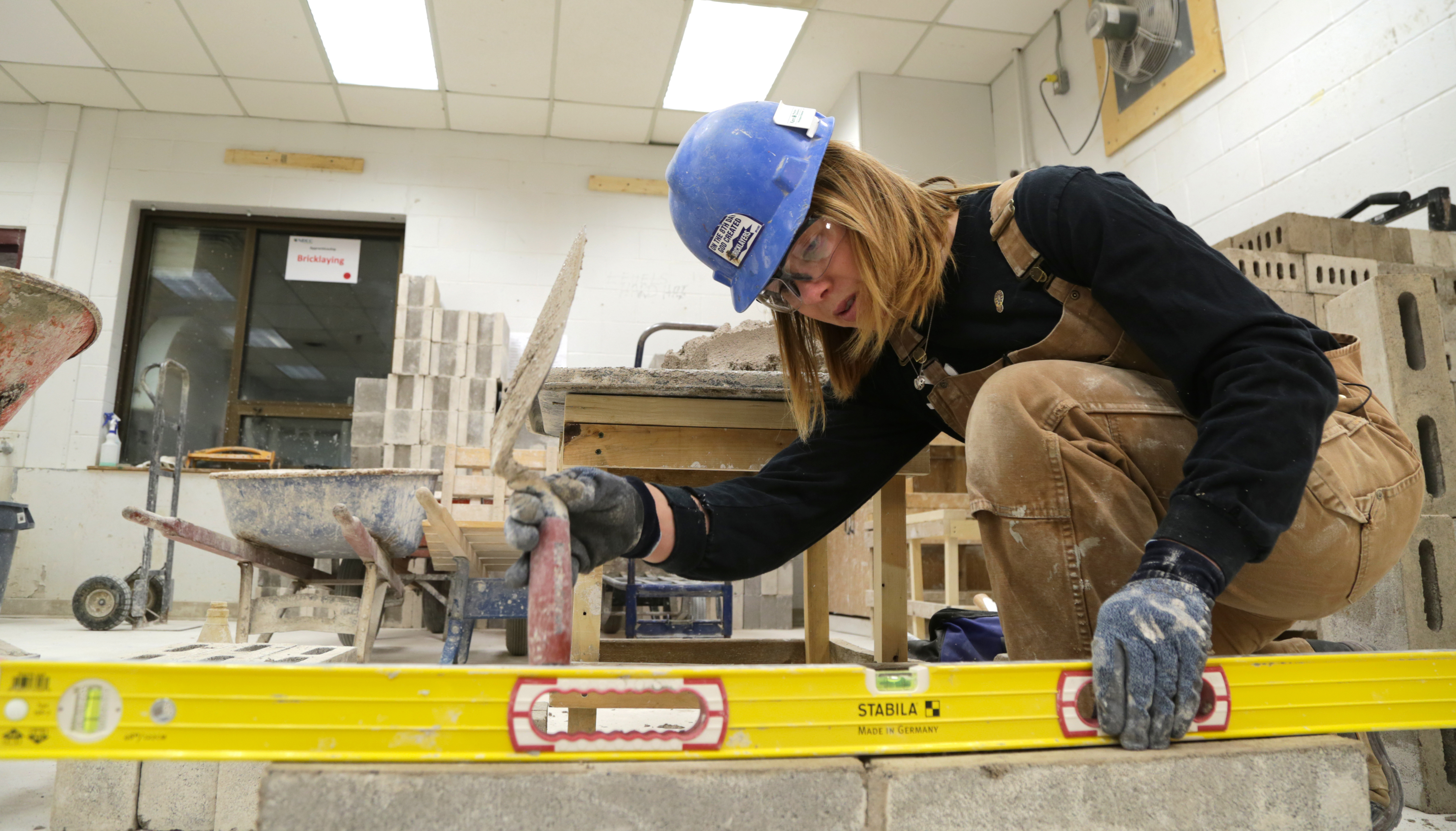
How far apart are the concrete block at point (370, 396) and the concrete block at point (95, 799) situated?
3881mm

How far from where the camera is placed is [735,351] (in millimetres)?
2271

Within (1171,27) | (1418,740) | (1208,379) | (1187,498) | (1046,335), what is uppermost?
(1171,27)

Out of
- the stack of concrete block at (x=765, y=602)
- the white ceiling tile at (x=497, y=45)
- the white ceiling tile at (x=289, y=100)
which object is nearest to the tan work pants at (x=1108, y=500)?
the stack of concrete block at (x=765, y=602)

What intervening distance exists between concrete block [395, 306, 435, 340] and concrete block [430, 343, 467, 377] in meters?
0.09

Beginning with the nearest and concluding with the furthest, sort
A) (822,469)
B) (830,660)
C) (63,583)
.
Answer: (822,469) < (830,660) < (63,583)

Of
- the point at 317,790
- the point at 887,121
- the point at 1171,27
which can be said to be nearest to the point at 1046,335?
the point at 317,790

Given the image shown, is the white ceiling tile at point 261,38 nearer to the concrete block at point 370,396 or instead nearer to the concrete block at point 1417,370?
the concrete block at point 370,396

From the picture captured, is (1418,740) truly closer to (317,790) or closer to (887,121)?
(317,790)

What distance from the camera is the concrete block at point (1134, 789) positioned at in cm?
75

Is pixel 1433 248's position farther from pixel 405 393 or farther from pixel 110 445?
pixel 110 445

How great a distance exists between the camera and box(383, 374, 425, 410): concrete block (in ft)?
16.3

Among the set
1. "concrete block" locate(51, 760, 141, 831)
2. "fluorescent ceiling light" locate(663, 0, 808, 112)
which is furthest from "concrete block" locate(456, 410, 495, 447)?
"concrete block" locate(51, 760, 141, 831)

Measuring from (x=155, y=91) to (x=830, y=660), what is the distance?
5805mm

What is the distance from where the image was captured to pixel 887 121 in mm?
5098
